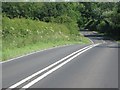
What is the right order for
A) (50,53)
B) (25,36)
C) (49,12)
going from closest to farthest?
(50,53)
(25,36)
(49,12)

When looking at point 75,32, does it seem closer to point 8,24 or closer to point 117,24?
point 117,24

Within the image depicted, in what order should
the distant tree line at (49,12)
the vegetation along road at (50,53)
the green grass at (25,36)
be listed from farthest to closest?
the distant tree line at (49,12) → the green grass at (25,36) → the vegetation along road at (50,53)

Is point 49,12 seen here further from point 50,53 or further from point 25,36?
point 50,53

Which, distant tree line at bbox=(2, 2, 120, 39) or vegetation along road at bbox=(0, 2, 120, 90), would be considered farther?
distant tree line at bbox=(2, 2, 120, 39)

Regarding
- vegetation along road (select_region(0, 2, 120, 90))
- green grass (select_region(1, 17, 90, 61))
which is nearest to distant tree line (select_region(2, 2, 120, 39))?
vegetation along road (select_region(0, 2, 120, 90))

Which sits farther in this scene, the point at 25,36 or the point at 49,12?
the point at 49,12

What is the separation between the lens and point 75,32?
68.1m

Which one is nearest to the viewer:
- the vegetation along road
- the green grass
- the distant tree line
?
the vegetation along road

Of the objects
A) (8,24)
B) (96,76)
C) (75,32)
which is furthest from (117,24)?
(96,76)

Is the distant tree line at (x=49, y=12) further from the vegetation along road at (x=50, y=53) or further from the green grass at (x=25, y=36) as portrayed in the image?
the green grass at (x=25, y=36)

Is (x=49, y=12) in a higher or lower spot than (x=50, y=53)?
higher

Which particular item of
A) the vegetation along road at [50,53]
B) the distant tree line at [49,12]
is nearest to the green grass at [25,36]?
the vegetation along road at [50,53]

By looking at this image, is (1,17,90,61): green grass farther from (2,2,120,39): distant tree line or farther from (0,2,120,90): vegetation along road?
(2,2,120,39): distant tree line

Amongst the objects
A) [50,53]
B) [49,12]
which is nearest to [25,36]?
[50,53]
